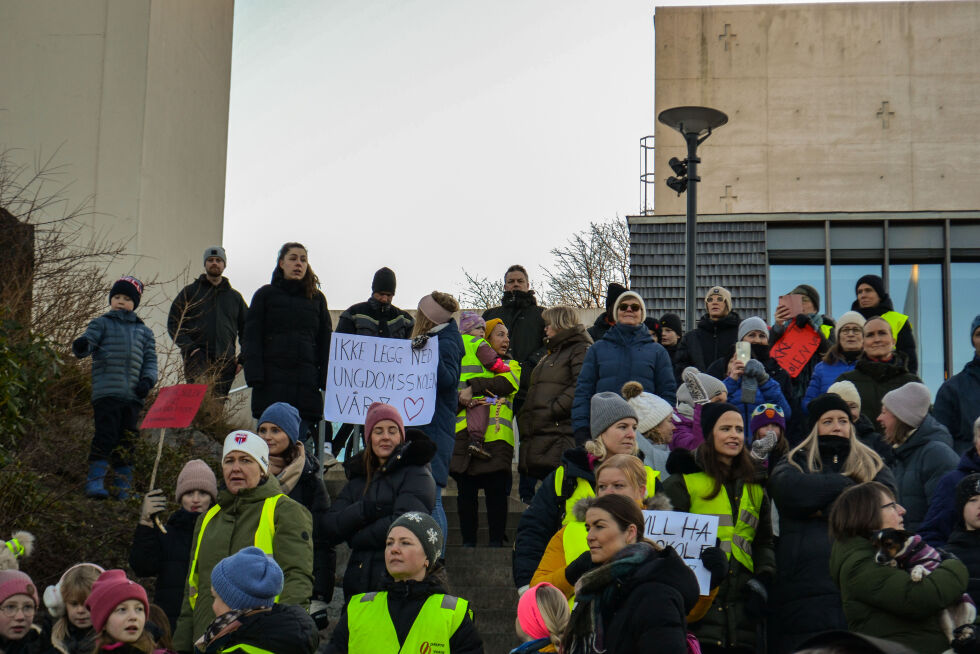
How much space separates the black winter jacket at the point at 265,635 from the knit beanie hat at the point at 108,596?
960mm

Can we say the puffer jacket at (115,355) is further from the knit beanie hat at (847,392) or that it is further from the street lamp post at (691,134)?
the knit beanie hat at (847,392)

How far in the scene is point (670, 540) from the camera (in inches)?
249

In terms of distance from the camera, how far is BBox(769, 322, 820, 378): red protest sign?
10.8 meters

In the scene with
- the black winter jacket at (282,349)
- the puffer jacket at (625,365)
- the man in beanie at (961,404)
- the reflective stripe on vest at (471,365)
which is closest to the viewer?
the man in beanie at (961,404)

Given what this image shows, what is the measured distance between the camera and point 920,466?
25.1ft

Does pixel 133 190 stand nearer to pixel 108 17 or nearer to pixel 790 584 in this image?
pixel 108 17

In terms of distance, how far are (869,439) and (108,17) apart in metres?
15.6

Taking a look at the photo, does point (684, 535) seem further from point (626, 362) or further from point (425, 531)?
point (626, 362)

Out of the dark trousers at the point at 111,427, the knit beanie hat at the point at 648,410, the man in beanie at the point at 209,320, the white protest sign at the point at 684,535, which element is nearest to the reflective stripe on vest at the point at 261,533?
the white protest sign at the point at 684,535

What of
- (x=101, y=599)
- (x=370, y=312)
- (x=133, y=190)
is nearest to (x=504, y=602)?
(x=370, y=312)

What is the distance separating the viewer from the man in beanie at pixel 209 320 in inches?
490

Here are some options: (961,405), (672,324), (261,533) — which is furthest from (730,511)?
(672,324)

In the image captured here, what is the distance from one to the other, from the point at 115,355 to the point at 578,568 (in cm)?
604

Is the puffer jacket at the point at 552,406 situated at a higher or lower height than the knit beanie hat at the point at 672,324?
lower
